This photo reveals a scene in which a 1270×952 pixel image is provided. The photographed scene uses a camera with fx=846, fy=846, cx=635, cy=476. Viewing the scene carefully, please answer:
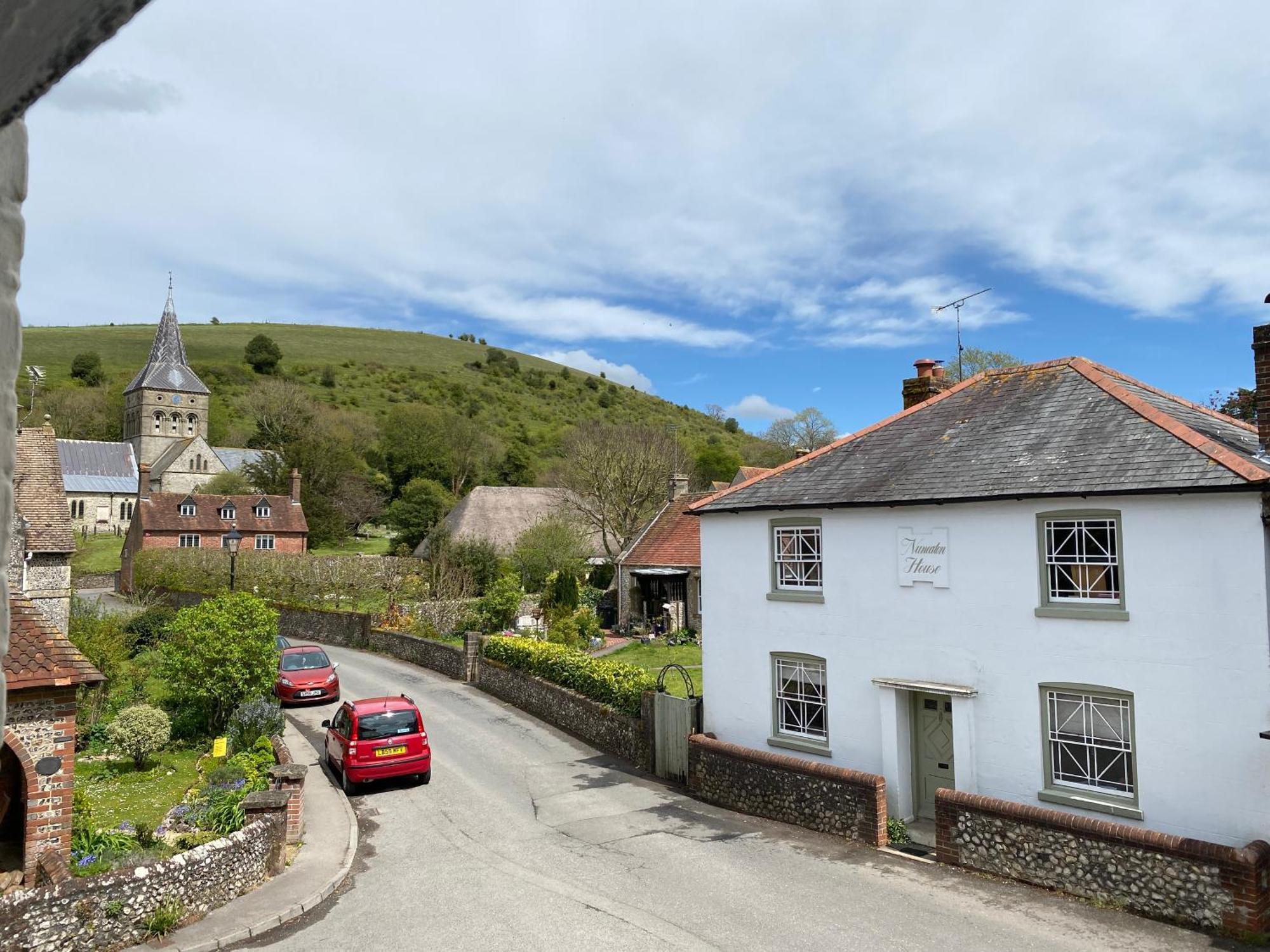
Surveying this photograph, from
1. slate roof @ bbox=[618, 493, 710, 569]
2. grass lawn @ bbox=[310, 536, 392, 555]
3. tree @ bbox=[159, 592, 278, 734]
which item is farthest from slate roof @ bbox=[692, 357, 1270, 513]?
grass lawn @ bbox=[310, 536, 392, 555]

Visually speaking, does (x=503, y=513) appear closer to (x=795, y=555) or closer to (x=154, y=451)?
(x=795, y=555)

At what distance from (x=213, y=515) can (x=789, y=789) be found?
51.6 metres

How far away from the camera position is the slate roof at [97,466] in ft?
244

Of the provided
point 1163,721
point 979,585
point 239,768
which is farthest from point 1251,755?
point 239,768

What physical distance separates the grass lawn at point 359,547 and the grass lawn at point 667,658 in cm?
2949

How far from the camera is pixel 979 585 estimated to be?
1357cm

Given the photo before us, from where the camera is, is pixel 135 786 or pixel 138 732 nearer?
pixel 135 786

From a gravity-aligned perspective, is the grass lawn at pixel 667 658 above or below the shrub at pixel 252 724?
below

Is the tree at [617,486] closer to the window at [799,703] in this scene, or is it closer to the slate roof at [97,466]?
the window at [799,703]

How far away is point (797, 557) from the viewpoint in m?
16.4

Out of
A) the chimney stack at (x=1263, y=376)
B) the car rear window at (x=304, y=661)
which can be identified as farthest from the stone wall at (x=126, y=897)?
the chimney stack at (x=1263, y=376)

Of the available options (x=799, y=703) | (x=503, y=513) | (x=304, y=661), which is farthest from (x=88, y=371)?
(x=799, y=703)

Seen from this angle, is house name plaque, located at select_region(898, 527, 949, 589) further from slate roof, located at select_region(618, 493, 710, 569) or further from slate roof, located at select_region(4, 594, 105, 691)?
slate roof, located at select_region(618, 493, 710, 569)

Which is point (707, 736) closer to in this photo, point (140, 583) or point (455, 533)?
point (455, 533)
